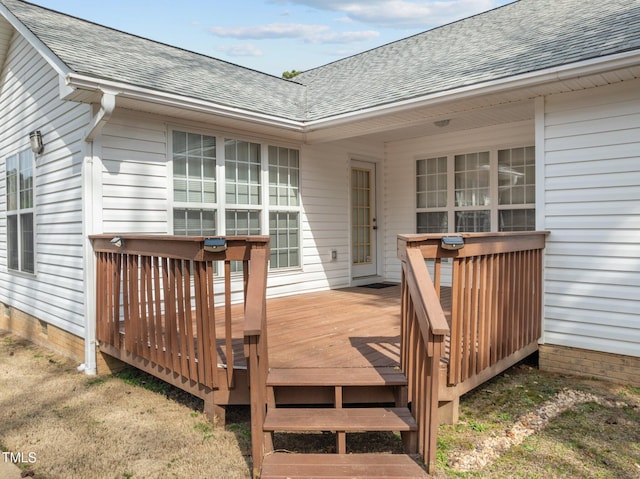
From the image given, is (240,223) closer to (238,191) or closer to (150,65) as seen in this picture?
(238,191)

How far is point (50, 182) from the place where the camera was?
519 centimetres

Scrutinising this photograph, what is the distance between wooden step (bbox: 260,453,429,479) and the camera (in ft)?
7.97

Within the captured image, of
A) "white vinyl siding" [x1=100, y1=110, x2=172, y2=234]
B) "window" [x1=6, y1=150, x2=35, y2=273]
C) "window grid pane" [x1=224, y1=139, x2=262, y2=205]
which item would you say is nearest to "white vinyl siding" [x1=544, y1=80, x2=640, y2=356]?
"window grid pane" [x1=224, y1=139, x2=262, y2=205]

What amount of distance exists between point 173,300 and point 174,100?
2312 millimetres

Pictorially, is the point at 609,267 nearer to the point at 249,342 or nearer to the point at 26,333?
the point at 249,342

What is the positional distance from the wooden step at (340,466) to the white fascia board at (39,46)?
11.9 feet

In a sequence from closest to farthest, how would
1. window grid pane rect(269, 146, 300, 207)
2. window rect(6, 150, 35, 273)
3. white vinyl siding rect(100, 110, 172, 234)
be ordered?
white vinyl siding rect(100, 110, 172, 234) < window rect(6, 150, 35, 273) < window grid pane rect(269, 146, 300, 207)

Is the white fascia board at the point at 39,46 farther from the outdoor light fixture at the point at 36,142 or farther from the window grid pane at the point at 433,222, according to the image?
the window grid pane at the point at 433,222

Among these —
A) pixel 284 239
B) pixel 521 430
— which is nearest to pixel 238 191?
pixel 284 239

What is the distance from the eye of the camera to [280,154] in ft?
20.6

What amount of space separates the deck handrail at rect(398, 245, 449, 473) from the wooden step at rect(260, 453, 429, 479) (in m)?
0.14

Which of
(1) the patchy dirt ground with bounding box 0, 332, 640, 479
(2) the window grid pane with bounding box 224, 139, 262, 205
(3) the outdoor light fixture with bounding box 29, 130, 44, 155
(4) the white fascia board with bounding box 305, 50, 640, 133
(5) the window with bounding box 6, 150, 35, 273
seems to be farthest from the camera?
(5) the window with bounding box 6, 150, 35, 273

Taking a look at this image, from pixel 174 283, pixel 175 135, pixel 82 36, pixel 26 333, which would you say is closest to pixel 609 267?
pixel 174 283

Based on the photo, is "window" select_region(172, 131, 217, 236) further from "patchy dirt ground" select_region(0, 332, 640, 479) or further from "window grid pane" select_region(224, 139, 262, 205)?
"patchy dirt ground" select_region(0, 332, 640, 479)
